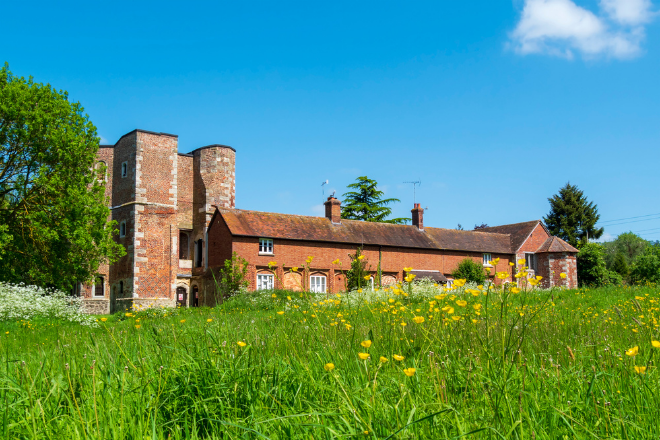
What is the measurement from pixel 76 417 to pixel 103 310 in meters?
40.5

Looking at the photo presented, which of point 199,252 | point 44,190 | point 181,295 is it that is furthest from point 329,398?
point 181,295

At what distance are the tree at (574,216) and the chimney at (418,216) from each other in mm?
26042

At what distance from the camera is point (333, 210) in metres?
37.7

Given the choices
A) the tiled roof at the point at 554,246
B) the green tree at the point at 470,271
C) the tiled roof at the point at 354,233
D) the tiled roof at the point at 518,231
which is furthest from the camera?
the tiled roof at the point at 518,231

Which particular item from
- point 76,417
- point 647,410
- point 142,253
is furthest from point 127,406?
point 142,253

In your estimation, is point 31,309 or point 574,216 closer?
point 31,309

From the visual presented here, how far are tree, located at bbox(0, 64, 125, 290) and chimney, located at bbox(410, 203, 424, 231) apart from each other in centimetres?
2523

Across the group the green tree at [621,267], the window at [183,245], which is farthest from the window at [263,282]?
the green tree at [621,267]

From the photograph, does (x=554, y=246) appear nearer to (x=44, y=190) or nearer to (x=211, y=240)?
(x=211, y=240)

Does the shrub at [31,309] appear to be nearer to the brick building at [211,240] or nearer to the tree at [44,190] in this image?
the tree at [44,190]

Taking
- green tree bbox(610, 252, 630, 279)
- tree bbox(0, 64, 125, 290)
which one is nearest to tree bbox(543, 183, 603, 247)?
green tree bbox(610, 252, 630, 279)

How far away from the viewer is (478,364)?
341 centimetres

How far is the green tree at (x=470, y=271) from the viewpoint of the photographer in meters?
37.5

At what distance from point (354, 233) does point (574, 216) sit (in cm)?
3462
